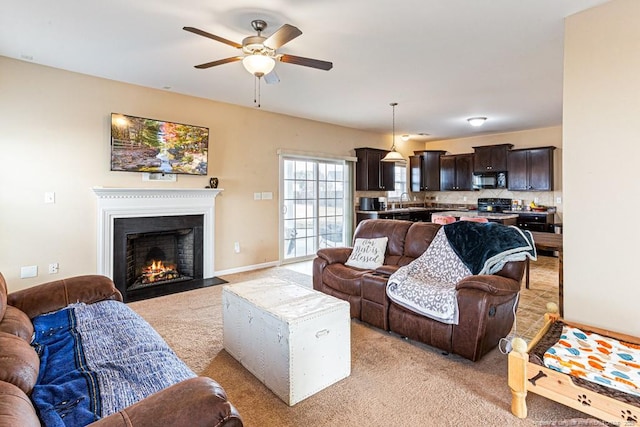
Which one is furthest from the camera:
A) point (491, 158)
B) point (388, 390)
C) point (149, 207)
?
point (491, 158)

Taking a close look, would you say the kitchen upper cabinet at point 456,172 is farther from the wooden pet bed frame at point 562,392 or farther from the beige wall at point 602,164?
the wooden pet bed frame at point 562,392

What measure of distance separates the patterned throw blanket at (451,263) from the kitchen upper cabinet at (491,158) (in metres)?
5.11

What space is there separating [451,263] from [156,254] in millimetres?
3907

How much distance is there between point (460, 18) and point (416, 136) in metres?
5.60

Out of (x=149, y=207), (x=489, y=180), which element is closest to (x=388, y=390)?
(x=149, y=207)

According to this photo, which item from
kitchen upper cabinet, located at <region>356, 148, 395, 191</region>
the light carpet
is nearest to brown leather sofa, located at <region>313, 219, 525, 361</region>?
the light carpet

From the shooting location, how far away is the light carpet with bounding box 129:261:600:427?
1.90 metres

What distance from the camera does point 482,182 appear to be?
25.7 feet

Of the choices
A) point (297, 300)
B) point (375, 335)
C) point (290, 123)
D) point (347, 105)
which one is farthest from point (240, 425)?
point (290, 123)

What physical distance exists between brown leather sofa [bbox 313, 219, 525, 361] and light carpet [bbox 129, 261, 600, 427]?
0.14 metres

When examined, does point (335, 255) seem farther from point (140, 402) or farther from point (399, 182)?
point (399, 182)

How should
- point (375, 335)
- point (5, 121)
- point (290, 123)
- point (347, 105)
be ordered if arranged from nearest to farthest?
1. point (375, 335)
2. point (5, 121)
3. point (347, 105)
4. point (290, 123)

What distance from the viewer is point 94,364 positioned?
153 cm

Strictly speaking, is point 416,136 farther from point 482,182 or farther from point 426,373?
point 426,373
